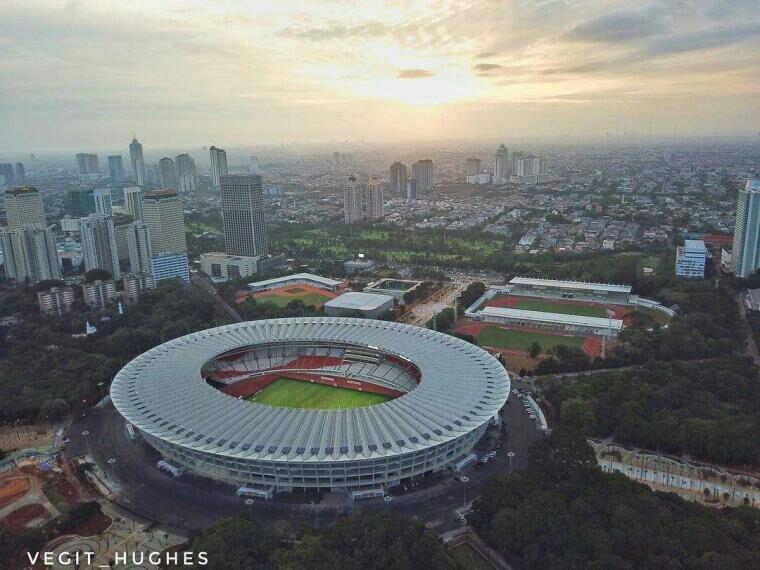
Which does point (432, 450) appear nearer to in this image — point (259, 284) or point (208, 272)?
point (259, 284)

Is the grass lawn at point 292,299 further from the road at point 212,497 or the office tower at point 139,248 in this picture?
the road at point 212,497

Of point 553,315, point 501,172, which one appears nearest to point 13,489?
point 553,315

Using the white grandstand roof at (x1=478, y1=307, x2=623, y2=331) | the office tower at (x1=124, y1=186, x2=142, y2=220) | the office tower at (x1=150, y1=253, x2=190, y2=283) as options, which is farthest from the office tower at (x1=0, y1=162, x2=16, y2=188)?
the white grandstand roof at (x1=478, y1=307, x2=623, y2=331)

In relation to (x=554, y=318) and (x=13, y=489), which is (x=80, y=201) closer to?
(x=13, y=489)

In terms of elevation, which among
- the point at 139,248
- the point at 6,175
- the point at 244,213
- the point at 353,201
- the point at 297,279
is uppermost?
the point at 6,175

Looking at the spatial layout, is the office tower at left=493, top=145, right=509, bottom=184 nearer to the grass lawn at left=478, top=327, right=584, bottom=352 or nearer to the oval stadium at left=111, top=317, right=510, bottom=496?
the grass lawn at left=478, top=327, right=584, bottom=352

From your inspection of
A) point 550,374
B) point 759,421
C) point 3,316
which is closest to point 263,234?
point 3,316
